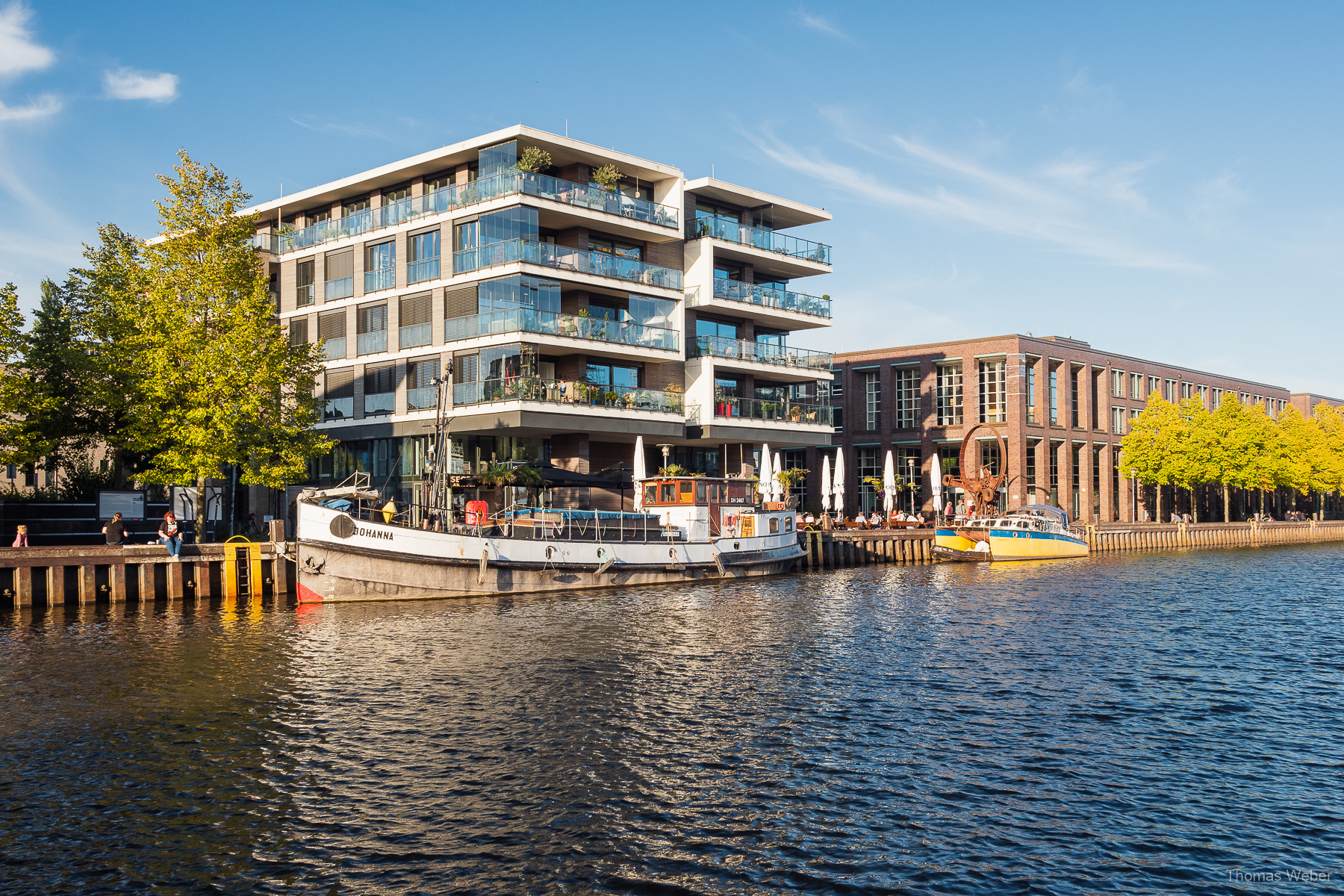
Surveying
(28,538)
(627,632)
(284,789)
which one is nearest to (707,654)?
(627,632)

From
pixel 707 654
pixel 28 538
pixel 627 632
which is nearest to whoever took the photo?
pixel 707 654

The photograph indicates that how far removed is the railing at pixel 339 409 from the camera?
52.2 meters

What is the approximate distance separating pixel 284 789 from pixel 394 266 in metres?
40.7

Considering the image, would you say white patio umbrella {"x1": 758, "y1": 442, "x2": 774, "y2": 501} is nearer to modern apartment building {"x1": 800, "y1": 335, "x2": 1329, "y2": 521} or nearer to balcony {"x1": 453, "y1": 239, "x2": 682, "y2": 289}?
balcony {"x1": 453, "y1": 239, "x2": 682, "y2": 289}

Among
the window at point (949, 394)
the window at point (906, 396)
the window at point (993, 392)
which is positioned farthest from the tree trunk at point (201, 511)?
the window at point (993, 392)

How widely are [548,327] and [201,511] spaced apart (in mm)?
16175

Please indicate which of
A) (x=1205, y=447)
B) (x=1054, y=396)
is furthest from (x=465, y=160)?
(x=1205, y=447)

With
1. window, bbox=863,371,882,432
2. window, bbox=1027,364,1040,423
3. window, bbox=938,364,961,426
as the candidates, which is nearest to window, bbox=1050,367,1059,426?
window, bbox=1027,364,1040,423

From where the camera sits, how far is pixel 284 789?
13.3m

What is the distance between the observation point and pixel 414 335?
49219 mm

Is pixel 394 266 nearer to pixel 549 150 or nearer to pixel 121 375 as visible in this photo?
pixel 549 150

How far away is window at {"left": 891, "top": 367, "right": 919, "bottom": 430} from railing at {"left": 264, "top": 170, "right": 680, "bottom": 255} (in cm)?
3380

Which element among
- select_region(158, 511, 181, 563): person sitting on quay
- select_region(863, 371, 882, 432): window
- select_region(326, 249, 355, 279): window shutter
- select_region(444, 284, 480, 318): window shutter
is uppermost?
select_region(326, 249, 355, 279): window shutter

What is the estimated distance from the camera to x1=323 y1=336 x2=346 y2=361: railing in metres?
52.8
